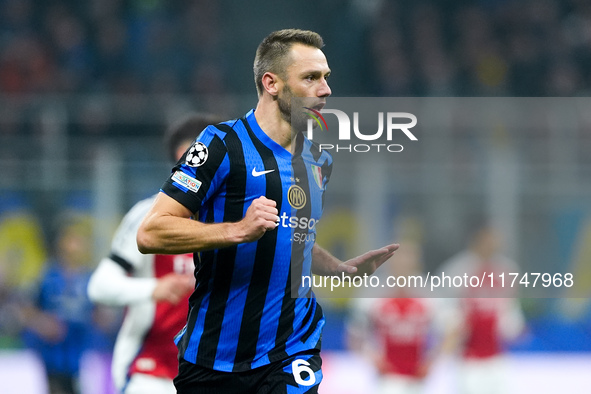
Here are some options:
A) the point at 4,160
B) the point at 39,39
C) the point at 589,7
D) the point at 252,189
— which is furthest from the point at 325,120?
the point at 589,7

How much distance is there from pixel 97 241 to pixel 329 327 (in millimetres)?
2688

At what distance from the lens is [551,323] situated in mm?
9320

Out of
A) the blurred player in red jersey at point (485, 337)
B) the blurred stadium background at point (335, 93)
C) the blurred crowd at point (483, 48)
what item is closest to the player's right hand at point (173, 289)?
the blurred stadium background at point (335, 93)

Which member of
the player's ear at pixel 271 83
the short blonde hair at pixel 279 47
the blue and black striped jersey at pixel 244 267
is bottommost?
the blue and black striped jersey at pixel 244 267

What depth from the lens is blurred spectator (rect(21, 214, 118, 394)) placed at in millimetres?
8062

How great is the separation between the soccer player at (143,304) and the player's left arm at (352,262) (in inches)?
46.2

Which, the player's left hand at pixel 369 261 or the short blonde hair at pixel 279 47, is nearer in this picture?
the player's left hand at pixel 369 261

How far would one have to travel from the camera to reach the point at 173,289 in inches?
170

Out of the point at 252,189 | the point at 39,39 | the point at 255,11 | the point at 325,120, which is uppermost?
the point at 255,11

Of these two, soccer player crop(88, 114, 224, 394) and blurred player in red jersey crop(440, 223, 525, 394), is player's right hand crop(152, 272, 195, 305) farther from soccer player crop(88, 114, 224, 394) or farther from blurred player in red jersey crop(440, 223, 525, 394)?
blurred player in red jersey crop(440, 223, 525, 394)

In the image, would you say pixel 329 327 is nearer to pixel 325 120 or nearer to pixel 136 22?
pixel 325 120

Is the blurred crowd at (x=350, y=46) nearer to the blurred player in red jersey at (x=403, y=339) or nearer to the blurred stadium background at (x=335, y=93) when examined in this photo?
the blurred stadium background at (x=335, y=93)

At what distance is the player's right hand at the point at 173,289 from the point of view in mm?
4301

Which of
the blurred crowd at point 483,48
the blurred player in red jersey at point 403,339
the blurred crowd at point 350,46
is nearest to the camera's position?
the blurred player in red jersey at point 403,339
